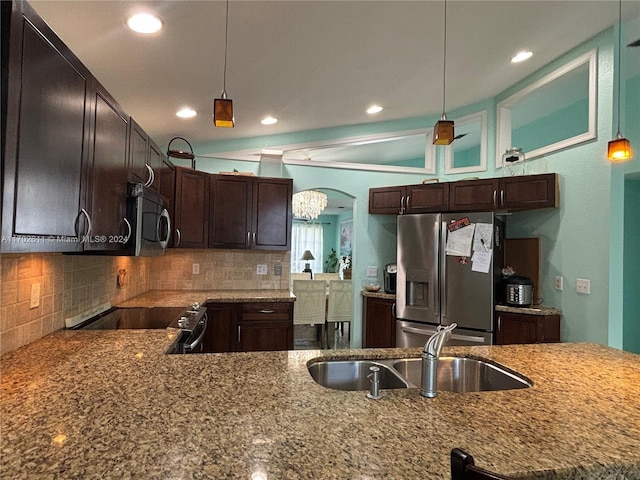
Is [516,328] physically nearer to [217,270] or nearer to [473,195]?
[473,195]

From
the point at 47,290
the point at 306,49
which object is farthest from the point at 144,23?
the point at 47,290

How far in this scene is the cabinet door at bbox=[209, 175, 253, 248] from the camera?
375 centimetres

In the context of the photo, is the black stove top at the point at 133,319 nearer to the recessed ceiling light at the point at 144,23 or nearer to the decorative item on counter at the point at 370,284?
the recessed ceiling light at the point at 144,23

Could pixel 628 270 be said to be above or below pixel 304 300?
above

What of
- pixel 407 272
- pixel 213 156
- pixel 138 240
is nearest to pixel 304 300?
pixel 407 272

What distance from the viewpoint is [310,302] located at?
5207mm

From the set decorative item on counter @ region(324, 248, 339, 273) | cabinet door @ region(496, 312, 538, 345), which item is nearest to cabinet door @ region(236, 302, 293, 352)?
cabinet door @ region(496, 312, 538, 345)

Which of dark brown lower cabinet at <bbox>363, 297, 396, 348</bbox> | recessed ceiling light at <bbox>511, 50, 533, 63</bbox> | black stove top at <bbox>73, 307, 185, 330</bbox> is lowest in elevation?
dark brown lower cabinet at <bbox>363, 297, 396, 348</bbox>

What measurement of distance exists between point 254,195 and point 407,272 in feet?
5.95

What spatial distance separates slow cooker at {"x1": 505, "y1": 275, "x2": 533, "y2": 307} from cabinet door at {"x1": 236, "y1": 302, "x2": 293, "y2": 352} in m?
2.05

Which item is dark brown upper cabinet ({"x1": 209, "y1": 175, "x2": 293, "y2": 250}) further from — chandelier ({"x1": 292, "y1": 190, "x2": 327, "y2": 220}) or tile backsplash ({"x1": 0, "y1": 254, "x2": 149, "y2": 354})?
chandelier ({"x1": 292, "y1": 190, "x2": 327, "y2": 220})

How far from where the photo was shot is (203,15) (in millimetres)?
1919

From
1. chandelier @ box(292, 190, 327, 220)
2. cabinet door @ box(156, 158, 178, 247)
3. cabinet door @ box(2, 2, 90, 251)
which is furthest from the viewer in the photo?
chandelier @ box(292, 190, 327, 220)

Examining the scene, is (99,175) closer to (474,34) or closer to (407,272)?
(474,34)
